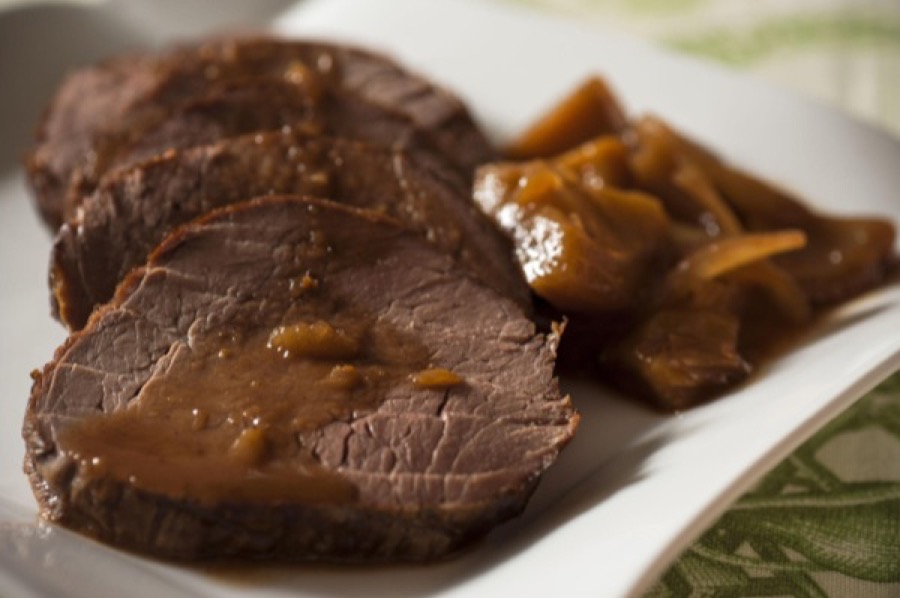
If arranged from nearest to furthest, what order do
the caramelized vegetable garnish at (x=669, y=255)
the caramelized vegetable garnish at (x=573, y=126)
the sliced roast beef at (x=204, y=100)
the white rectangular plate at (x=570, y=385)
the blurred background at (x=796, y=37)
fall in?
1. the white rectangular plate at (x=570, y=385)
2. the caramelized vegetable garnish at (x=669, y=255)
3. the sliced roast beef at (x=204, y=100)
4. the caramelized vegetable garnish at (x=573, y=126)
5. the blurred background at (x=796, y=37)

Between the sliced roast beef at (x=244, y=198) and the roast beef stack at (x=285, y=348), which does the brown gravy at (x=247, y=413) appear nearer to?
the roast beef stack at (x=285, y=348)

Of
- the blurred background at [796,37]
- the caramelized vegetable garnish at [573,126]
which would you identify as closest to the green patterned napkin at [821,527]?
the caramelized vegetable garnish at [573,126]

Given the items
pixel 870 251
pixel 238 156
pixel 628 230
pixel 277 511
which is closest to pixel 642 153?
pixel 628 230

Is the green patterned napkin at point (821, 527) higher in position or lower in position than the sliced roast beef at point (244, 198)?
lower

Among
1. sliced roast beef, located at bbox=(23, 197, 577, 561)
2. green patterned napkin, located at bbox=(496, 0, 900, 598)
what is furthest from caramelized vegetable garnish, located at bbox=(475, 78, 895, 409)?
sliced roast beef, located at bbox=(23, 197, 577, 561)

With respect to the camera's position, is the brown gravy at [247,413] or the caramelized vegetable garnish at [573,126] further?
the caramelized vegetable garnish at [573,126]

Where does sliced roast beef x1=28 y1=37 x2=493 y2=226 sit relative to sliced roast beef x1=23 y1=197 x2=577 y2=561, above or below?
above

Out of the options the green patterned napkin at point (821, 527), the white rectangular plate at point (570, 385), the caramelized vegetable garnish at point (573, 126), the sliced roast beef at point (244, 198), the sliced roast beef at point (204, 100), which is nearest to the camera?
the white rectangular plate at point (570, 385)

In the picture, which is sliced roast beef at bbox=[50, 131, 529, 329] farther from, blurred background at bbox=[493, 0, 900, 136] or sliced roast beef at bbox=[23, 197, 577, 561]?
blurred background at bbox=[493, 0, 900, 136]
